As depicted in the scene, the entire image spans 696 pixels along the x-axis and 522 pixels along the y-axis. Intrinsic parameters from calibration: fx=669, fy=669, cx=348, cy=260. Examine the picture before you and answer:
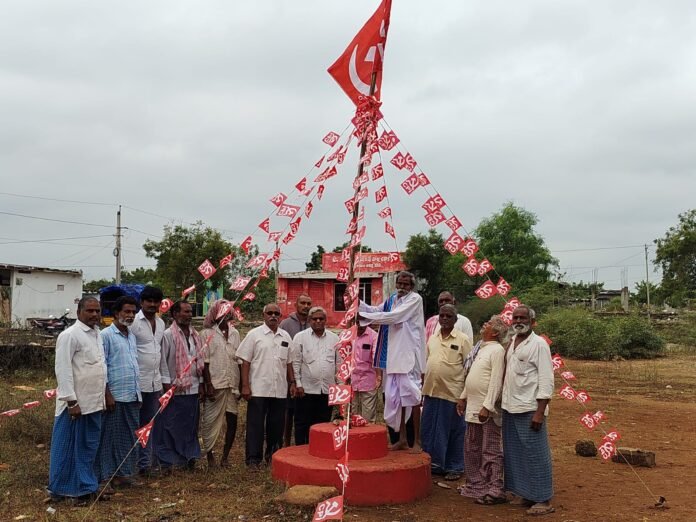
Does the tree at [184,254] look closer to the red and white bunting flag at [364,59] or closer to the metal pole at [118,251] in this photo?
the metal pole at [118,251]

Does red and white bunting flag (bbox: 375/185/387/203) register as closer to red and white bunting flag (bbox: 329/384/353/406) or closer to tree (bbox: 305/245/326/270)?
red and white bunting flag (bbox: 329/384/353/406)

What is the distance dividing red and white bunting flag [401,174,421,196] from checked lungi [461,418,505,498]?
93.5 inches

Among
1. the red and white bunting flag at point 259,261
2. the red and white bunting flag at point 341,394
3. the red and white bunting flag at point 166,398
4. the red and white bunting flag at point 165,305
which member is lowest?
the red and white bunting flag at point 166,398

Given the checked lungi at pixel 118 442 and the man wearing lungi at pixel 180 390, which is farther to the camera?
the man wearing lungi at pixel 180 390

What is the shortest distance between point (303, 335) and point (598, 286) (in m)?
55.2

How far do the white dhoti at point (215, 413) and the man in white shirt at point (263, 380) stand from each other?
0.89 ft

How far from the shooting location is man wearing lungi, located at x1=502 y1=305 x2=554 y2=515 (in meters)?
5.75

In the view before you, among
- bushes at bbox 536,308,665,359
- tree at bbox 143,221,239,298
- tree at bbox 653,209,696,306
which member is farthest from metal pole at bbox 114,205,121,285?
tree at bbox 653,209,696,306

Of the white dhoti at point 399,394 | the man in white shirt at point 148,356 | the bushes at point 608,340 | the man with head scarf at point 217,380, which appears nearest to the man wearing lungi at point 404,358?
the white dhoti at point 399,394

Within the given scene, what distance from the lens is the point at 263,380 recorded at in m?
6.94

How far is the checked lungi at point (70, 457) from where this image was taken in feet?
18.9

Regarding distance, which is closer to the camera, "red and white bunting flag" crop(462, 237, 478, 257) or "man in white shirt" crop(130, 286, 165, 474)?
"man in white shirt" crop(130, 286, 165, 474)

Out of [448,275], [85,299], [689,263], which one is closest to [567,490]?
[85,299]

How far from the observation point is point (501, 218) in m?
42.3
